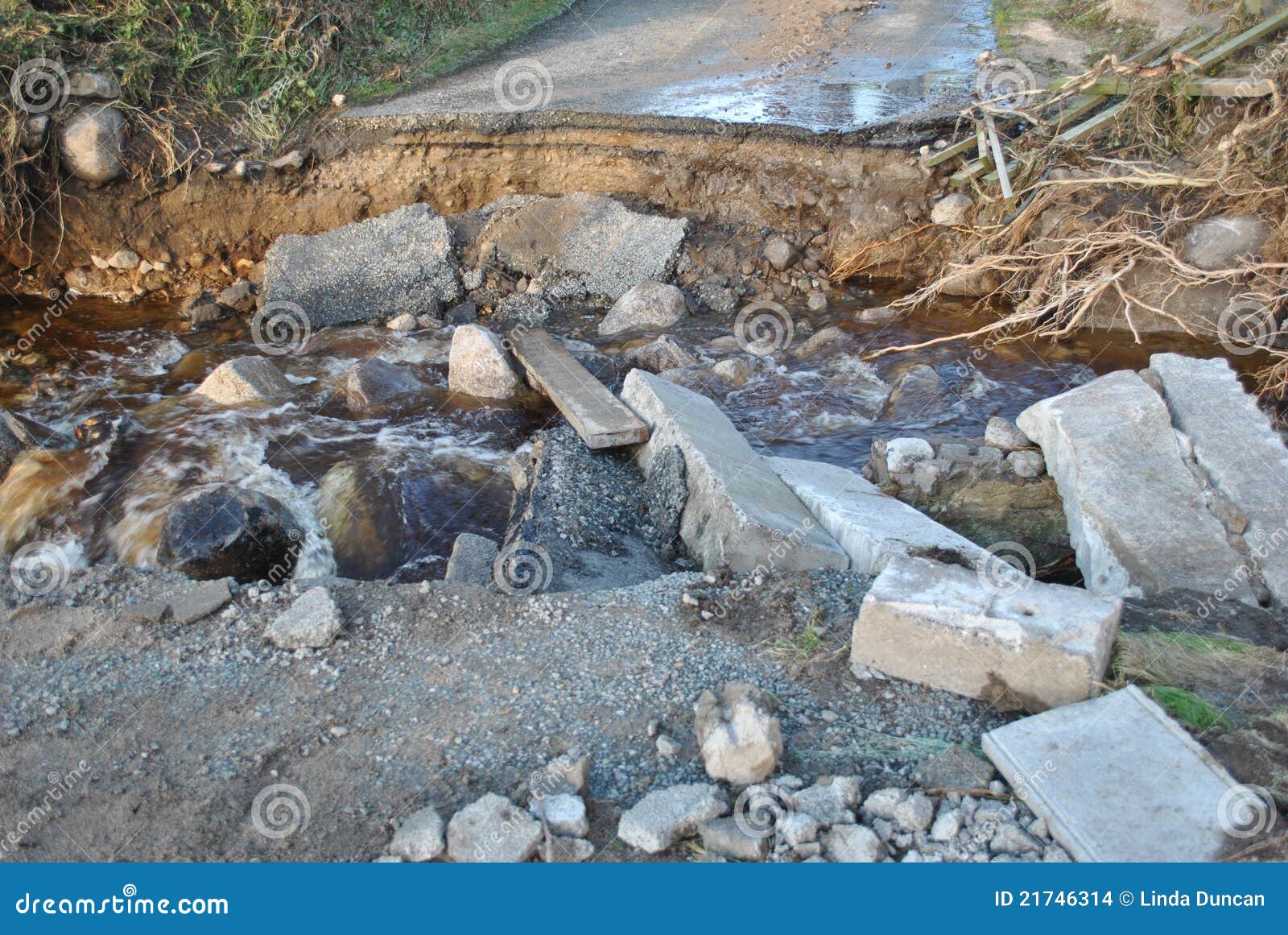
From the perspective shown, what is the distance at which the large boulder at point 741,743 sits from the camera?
301 centimetres

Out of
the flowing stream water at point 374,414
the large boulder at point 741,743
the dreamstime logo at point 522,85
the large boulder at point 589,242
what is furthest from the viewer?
the dreamstime logo at point 522,85

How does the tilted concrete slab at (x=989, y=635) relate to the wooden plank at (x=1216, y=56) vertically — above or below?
below

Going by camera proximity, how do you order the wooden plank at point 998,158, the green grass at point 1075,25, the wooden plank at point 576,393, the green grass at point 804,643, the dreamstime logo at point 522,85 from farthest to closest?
1. the green grass at point 1075,25
2. the dreamstime logo at point 522,85
3. the wooden plank at point 998,158
4. the wooden plank at point 576,393
5. the green grass at point 804,643

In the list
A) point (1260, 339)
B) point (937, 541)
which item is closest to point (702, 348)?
point (937, 541)

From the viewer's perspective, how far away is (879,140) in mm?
7871

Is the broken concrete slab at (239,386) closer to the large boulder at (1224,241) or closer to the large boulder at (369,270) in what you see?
the large boulder at (369,270)

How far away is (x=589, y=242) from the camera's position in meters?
8.09

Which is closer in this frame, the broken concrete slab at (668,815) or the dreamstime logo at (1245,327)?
the broken concrete slab at (668,815)

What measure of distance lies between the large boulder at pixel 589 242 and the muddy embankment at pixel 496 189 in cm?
27

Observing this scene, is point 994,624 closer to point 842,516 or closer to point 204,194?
point 842,516

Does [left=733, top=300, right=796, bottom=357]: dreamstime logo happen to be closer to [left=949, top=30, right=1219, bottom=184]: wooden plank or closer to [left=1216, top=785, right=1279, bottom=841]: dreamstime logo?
[left=949, top=30, right=1219, bottom=184]: wooden plank

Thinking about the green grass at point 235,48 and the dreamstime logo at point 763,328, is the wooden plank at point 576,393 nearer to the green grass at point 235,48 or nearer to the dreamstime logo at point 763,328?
the dreamstime logo at point 763,328
